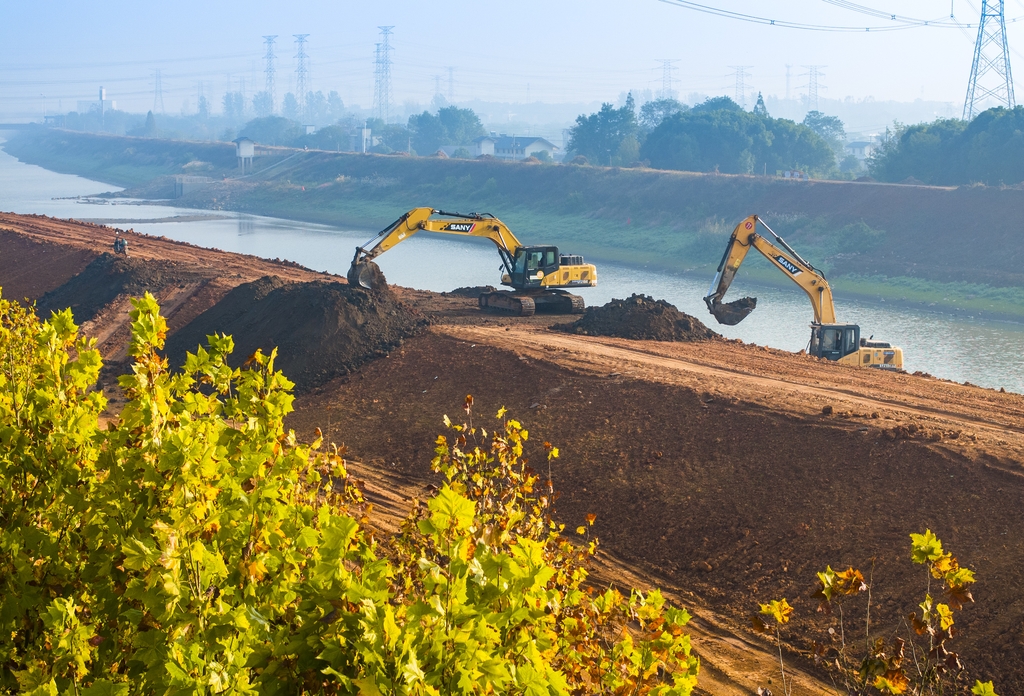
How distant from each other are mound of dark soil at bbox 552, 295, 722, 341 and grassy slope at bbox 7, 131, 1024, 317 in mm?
26190

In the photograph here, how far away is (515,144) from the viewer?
126 m

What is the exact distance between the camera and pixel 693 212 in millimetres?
72250

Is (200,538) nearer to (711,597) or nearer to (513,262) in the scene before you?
(711,597)

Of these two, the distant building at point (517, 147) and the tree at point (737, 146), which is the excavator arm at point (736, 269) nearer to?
the tree at point (737, 146)

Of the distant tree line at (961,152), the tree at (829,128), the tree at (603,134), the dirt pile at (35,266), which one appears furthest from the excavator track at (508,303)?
the tree at (829,128)

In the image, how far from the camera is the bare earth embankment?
1290 centimetres

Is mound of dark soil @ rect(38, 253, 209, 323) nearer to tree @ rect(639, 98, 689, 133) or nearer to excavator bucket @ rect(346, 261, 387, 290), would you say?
excavator bucket @ rect(346, 261, 387, 290)

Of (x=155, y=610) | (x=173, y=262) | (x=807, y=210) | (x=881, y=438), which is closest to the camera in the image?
(x=155, y=610)

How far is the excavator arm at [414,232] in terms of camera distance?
2814 cm

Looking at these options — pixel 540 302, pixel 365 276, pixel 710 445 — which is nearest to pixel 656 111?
pixel 540 302

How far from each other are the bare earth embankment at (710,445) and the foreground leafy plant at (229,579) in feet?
25.0

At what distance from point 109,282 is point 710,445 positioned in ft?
80.2

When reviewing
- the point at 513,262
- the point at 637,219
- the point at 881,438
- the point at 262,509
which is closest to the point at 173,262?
the point at 513,262

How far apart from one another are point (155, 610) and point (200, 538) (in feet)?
1.24
